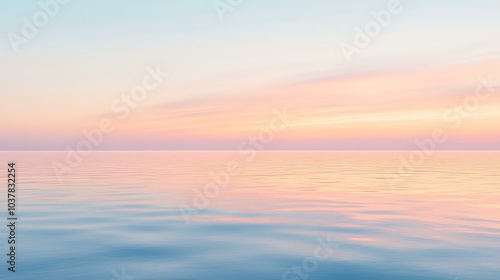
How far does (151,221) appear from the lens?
23938 millimetres

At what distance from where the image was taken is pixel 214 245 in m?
18.6

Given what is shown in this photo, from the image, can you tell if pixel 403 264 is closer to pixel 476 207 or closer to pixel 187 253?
pixel 187 253

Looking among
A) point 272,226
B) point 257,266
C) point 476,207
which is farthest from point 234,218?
point 476,207

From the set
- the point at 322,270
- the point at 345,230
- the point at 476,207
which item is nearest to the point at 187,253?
the point at 322,270

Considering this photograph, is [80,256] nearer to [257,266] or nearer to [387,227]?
[257,266]

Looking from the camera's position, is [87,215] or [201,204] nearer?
[87,215]

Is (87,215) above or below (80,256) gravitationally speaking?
above

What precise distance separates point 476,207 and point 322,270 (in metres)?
17.8

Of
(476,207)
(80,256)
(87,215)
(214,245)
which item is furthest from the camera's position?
(476,207)

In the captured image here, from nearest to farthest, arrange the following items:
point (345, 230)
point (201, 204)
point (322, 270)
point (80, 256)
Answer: point (322, 270) → point (80, 256) → point (345, 230) → point (201, 204)

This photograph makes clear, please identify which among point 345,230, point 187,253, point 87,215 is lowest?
point 187,253

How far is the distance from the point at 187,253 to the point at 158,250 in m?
1.14

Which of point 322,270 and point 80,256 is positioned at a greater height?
point 80,256

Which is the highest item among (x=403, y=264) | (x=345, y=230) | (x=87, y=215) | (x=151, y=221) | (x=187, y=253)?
(x=87, y=215)
